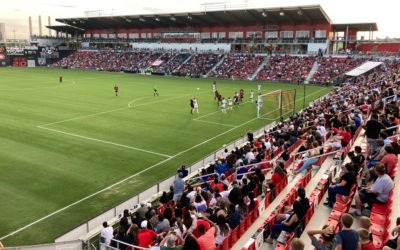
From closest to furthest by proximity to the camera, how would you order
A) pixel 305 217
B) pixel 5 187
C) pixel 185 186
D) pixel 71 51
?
pixel 305 217
pixel 185 186
pixel 5 187
pixel 71 51

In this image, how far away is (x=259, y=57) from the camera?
247 feet

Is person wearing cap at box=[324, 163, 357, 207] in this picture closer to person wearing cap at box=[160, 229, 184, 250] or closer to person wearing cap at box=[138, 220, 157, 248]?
person wearing cap at box=[160, 229, 184, 250]

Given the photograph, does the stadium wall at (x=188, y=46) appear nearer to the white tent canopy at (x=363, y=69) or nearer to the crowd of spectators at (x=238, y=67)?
the crowd of spectators at (x=238, y=67)

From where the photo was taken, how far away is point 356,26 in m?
73.4

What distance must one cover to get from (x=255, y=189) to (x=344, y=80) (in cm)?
5088

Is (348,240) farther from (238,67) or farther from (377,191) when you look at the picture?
(238,67)

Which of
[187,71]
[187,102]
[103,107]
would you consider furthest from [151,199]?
[187,71]

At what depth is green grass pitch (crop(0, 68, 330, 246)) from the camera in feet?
48.0

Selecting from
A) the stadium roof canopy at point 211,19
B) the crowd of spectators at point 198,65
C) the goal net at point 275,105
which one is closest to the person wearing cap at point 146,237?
the goal net at point 275,105

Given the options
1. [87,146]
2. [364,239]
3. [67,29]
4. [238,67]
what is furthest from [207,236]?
[67,29]

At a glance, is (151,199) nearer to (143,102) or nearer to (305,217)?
(305,217)

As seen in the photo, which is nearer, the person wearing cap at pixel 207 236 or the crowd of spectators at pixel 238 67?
the person wearing cap at pixel 207 236

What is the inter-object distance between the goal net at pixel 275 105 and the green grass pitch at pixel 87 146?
118 centimetres

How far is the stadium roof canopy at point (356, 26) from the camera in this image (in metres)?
71.8
